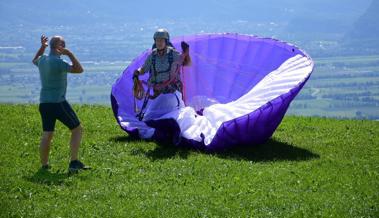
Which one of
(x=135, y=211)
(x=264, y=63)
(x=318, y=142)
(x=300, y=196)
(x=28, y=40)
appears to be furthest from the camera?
(x=28, y=40)

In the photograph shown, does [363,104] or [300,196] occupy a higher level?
[300,196]

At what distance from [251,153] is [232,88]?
3.26 metres

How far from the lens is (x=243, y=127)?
45.4 ft

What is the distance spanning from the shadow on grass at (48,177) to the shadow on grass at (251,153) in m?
2.01

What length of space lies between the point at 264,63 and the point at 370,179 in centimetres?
518

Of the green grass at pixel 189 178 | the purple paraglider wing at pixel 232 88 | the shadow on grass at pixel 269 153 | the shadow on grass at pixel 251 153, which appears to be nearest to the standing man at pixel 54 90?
the green grass at pixel 189 178

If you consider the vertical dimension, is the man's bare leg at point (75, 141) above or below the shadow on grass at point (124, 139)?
above

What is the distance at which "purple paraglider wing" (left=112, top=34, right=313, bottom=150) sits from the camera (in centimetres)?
1391

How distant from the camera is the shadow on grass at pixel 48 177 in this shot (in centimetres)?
1126

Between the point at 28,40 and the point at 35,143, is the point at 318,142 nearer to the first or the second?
the point at 35,143

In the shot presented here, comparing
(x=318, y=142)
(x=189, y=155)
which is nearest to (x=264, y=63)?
(x=318, y=142)

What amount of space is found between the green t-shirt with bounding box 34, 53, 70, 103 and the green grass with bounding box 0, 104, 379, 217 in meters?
1.20

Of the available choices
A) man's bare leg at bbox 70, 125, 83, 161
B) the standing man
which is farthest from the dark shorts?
man's bare leg at bbox 70, 125, 83, 161

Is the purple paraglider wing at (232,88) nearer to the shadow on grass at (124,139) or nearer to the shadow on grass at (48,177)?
the shadow on grass at (124,139)
